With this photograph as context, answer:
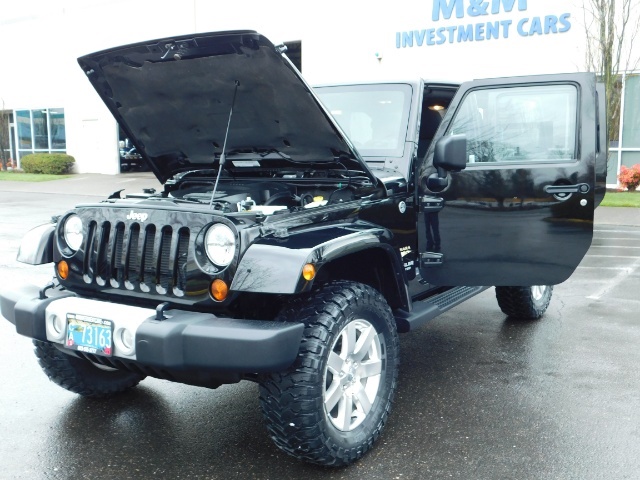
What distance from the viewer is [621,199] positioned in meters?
15.3

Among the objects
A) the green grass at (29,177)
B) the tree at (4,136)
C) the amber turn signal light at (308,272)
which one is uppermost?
the tree at (4,136)

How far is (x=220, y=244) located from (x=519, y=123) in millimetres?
2316

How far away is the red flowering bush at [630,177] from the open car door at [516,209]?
1336 cm

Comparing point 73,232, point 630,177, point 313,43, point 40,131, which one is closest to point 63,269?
point 73,232

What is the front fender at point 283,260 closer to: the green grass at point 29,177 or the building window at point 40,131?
the green grass at point 29,177

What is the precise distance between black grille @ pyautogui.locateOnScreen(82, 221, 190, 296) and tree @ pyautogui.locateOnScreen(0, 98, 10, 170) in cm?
3051

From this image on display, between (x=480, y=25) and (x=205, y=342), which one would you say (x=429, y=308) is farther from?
(x=480, y=25)

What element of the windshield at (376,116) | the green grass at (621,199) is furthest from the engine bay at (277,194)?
the green grass at (621,199)

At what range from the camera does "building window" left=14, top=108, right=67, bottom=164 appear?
30359 mm

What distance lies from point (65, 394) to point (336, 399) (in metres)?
1.91

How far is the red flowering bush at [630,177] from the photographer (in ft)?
53.2

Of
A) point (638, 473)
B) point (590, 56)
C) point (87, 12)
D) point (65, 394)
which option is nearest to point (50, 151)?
point (87, 12)

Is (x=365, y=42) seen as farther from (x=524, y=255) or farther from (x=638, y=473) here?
(x=638, y=473)

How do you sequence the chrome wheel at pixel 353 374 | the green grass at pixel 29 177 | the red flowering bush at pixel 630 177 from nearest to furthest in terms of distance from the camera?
1. the chrome wheel at pixel 353 374
2. the red flowering bush at pixel 630 177
3. the green grass at pixel 29 177
